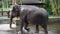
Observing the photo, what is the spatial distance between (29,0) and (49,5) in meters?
3.00

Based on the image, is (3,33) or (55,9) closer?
(3,33)

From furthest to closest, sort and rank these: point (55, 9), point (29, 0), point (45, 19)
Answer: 1. point (55, 9)
2. point (29, 0)
3. point (45, 19)

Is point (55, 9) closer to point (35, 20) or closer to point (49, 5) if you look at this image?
point (49, 5)

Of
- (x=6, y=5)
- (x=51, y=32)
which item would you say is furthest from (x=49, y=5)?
(x=51, y=32)

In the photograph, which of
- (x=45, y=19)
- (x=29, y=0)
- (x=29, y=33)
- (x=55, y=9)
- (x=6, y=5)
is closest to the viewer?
(x=45, y=19)

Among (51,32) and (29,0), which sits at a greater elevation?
(29,0)

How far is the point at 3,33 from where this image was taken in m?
7.34

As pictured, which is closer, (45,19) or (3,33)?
(45,19)

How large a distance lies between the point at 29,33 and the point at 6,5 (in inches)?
374

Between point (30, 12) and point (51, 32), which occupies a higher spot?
point (30, 12)

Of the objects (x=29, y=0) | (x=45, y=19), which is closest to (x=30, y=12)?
(x=45, y=19)

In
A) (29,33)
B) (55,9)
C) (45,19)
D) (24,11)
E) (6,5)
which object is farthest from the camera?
(6,5)

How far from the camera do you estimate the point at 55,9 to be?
44.8 ft

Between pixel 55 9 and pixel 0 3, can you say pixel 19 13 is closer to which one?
pixel 55 9
